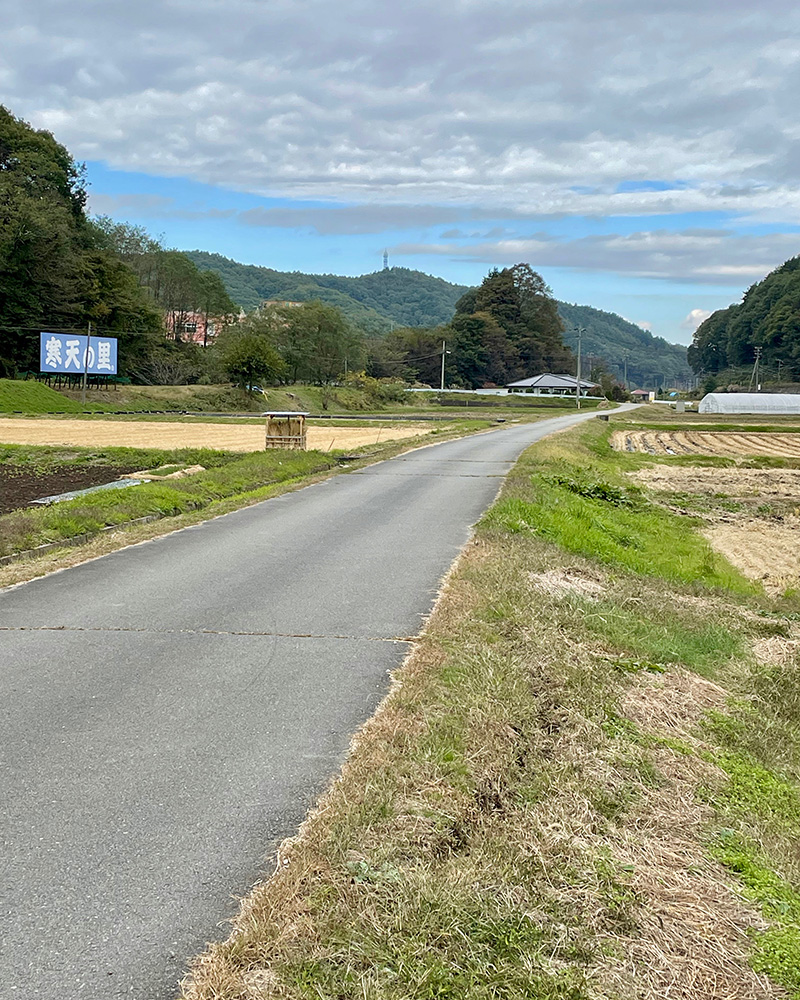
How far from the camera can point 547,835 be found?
143 inches

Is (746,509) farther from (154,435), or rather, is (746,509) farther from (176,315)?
(176,315)

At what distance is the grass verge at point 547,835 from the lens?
9.27ft

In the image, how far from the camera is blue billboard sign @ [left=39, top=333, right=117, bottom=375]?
173 ft

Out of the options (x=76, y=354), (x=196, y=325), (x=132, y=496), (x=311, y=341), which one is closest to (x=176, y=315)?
(x=196, y=325)

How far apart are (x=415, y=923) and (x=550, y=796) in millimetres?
1277

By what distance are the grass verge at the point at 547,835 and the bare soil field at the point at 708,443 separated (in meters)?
35.0

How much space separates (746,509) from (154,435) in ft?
70.5

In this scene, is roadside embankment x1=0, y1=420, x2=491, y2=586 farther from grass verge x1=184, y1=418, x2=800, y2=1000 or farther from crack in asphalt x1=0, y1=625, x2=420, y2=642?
grass verge x1=184, y1=418, x2=800, y2=1000

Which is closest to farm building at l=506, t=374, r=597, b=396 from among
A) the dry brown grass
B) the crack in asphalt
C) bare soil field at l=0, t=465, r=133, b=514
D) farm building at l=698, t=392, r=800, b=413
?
farm building at l=698, t=392, r=800, b=413

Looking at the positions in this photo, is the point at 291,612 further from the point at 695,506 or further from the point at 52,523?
the point at 695,506

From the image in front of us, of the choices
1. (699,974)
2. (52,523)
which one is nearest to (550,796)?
(699,974)

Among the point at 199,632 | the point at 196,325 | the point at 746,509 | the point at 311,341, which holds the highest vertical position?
the point at 196,325

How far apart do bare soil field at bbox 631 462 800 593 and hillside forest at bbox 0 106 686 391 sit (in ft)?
131

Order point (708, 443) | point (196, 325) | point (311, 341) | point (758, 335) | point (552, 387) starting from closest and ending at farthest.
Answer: point (708, 443), point (311, 341), point (196, 325), point (552, 387), point (758, 335)
